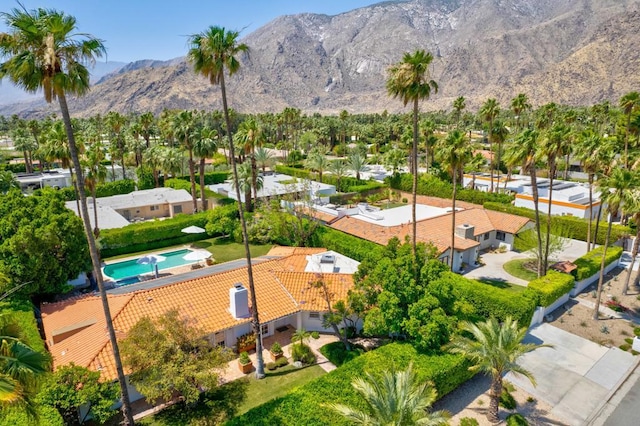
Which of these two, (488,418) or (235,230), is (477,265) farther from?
(235,230)

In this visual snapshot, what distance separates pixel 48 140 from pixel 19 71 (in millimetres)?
28031

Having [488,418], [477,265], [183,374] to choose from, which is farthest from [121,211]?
[488,418]

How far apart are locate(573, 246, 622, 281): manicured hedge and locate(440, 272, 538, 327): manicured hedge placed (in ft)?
24.2

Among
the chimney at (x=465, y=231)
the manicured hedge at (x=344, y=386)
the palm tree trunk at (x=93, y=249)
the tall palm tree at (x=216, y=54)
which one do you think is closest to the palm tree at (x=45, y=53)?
the palm tree trunk at (x=93, y=249)

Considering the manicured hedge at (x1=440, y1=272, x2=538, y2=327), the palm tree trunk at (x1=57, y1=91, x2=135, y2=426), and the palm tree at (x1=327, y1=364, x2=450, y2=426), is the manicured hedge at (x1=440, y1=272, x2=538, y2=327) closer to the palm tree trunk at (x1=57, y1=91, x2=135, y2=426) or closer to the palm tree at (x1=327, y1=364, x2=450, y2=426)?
the palm tree at (x1=327, y1=364, x2=450, y2=426)

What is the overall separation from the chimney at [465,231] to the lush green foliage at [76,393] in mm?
33046

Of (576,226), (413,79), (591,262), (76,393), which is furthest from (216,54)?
(576,226)

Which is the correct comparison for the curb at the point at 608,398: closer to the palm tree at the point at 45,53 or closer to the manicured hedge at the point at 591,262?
the manicured hedge at the point at 591,262

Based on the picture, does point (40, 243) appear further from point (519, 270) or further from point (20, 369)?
point (519, 270)

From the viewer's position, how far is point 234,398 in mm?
20703

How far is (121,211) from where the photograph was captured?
173 ft

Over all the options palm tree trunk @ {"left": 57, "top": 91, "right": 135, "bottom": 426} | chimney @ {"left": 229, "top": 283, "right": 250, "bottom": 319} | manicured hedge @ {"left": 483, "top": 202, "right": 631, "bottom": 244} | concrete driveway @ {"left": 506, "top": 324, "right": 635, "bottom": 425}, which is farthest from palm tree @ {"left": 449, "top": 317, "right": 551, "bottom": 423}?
manicured hedge @ {"left": 483, "top": 202, "right": 631, "bottom": 244}

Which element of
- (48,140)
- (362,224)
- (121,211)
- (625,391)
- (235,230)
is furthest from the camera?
(121,211)

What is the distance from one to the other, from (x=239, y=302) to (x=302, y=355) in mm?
5107
